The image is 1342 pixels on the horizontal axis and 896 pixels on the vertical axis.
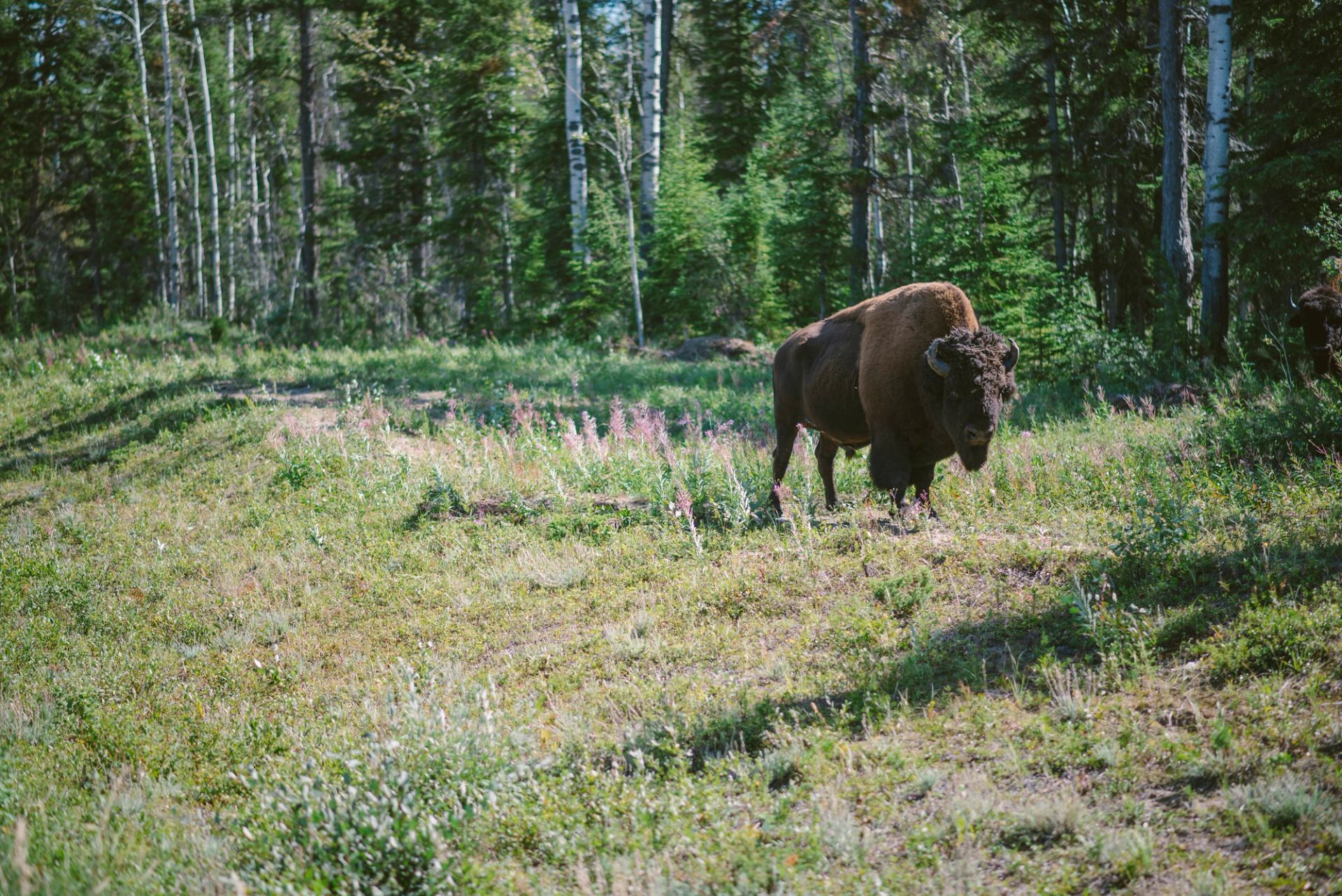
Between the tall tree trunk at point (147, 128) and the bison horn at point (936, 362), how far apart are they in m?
23.9

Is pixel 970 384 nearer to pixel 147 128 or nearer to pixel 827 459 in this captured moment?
pixel 827 459

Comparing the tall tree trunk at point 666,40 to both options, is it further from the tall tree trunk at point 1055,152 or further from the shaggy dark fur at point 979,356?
the shaggy dark fur at point 979,356

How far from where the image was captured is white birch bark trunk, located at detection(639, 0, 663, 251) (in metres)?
21.8

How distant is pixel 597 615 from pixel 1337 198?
10475mm

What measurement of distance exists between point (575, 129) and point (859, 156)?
286 inches

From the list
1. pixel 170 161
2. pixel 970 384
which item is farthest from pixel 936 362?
pixel 170 161

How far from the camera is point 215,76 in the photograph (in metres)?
32.6

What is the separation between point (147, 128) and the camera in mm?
28984

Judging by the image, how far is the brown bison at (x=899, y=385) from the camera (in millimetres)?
6859

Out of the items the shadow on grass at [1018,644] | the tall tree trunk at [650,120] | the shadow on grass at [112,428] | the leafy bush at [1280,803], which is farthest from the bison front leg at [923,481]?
the tall tree trunk at [650,120]

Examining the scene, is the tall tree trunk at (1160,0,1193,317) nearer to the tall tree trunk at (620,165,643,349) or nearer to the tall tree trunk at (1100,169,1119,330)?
the tall tree trunk at (1100,169,1119,330)

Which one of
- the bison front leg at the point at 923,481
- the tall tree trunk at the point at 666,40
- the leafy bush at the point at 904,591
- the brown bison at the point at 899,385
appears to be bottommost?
the leafy bush at the point at 904,591

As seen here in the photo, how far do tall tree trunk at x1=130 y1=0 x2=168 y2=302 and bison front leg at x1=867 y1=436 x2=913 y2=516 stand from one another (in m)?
23.4

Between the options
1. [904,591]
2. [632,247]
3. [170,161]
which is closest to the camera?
[904,591]
